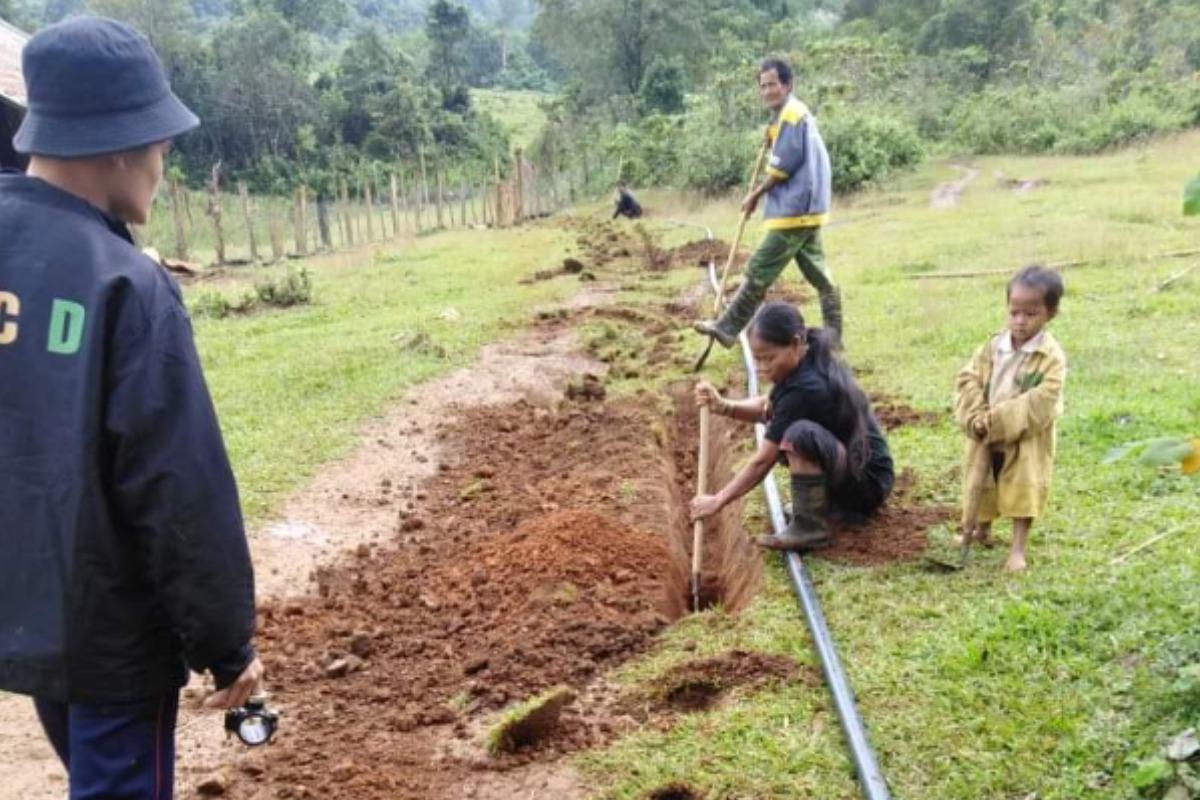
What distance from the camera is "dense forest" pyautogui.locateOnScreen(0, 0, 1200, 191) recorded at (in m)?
26.9

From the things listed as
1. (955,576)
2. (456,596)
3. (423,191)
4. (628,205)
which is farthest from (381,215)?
(955,576)

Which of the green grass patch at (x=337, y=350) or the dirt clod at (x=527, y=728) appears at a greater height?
the dirt clod at (x=527, y=728)

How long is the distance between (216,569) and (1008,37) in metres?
42.8

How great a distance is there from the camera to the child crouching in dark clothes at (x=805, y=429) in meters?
4.57

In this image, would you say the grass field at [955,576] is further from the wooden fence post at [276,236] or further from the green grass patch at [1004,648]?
the wooden fence post at [276,236]

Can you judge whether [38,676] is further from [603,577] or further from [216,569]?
[603,577]

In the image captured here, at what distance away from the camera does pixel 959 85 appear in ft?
113

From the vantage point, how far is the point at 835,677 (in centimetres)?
353

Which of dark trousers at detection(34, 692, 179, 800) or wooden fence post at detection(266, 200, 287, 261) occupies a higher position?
dark trousers at detection(34, 692, 179, 800)

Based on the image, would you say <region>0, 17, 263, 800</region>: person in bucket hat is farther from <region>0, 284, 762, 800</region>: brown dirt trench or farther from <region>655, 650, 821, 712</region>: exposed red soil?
<region>655, 650, 821, 712</region>: exposed red soil

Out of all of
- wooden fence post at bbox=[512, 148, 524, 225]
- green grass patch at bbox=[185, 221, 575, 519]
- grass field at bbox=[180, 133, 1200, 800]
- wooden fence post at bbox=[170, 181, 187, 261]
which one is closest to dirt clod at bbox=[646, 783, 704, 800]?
grass field at bbox=[180, 133, 1200, 800]

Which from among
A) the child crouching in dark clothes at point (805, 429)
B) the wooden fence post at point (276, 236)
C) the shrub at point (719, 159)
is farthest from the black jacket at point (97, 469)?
the shrub at point (719, 159)

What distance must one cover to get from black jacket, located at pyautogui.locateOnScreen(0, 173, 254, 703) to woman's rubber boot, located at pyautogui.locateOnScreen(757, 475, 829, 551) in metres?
3.07

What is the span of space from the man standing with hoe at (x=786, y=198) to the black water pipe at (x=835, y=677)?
2.77m
